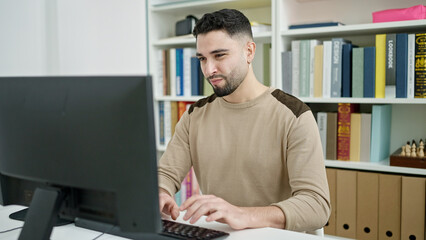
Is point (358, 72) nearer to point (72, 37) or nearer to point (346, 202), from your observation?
point (346, 202)

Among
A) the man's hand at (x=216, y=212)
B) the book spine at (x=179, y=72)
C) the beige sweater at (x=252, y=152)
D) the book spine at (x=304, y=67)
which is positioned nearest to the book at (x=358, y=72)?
the book spine at (x=304, y=67)

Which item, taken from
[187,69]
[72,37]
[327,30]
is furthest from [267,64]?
[72,37]

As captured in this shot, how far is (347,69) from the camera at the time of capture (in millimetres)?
2041

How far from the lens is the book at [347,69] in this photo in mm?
2033

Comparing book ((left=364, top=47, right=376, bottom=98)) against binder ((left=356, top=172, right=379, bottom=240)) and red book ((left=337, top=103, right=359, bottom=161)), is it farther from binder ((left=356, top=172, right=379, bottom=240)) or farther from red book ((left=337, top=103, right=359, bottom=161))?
binder ((left=356, top=172, right=379, bottom=240))

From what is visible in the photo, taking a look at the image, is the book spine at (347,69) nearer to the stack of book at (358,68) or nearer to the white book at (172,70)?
the stack of book at (358,68)

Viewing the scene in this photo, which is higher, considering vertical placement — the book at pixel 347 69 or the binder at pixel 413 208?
the book at pixel 347 69

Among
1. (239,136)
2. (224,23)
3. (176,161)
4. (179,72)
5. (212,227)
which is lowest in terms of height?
(212,227)

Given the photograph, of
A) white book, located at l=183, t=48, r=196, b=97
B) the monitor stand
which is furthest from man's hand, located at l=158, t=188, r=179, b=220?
white book, located at l=183, t=48, r=196, b=97

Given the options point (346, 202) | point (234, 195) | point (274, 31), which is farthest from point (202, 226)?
point (274, 31)

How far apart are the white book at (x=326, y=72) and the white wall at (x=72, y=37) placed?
1.16 meters

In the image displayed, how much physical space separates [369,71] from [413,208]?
0.66 metres

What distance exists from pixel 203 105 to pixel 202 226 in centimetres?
63

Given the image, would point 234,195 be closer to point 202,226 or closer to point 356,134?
point 202,226
